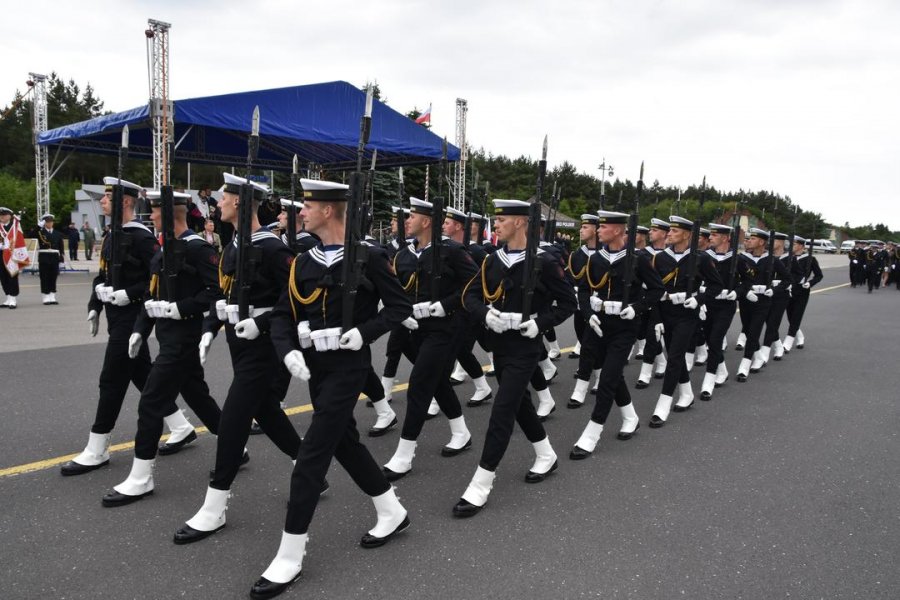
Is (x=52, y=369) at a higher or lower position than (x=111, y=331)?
lower

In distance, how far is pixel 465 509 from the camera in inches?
149

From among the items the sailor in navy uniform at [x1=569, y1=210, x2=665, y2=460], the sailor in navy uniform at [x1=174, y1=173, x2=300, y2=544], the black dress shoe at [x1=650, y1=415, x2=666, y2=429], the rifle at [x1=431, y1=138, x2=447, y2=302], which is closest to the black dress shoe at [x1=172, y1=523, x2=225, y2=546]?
the sailor in navy uniform at [x1=174, y1=173, x2=300, y2=544]

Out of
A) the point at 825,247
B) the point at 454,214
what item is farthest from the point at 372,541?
the point at 825,247

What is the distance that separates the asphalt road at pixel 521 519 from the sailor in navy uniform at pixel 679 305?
269mm

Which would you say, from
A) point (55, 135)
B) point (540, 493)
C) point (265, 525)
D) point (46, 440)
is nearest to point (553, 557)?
point (540, 493)

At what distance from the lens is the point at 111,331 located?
172 inches

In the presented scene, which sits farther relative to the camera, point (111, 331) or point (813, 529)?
point (111, 331)

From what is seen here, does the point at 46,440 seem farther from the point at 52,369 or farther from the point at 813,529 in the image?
the point at 813,529

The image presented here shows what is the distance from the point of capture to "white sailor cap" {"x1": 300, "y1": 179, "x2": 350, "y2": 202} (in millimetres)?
3260

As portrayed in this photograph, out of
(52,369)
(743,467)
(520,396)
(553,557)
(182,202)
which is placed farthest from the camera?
(52,369)

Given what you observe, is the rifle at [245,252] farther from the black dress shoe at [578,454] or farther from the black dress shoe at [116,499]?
the black dress shoe at [578,454]

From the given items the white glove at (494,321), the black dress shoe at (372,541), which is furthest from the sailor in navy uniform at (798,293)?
the black dress shoe at (372,541)

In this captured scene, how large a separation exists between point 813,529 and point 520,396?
1.81m

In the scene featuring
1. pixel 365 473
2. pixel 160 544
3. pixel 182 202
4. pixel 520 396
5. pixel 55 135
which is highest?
pixel 55 135
